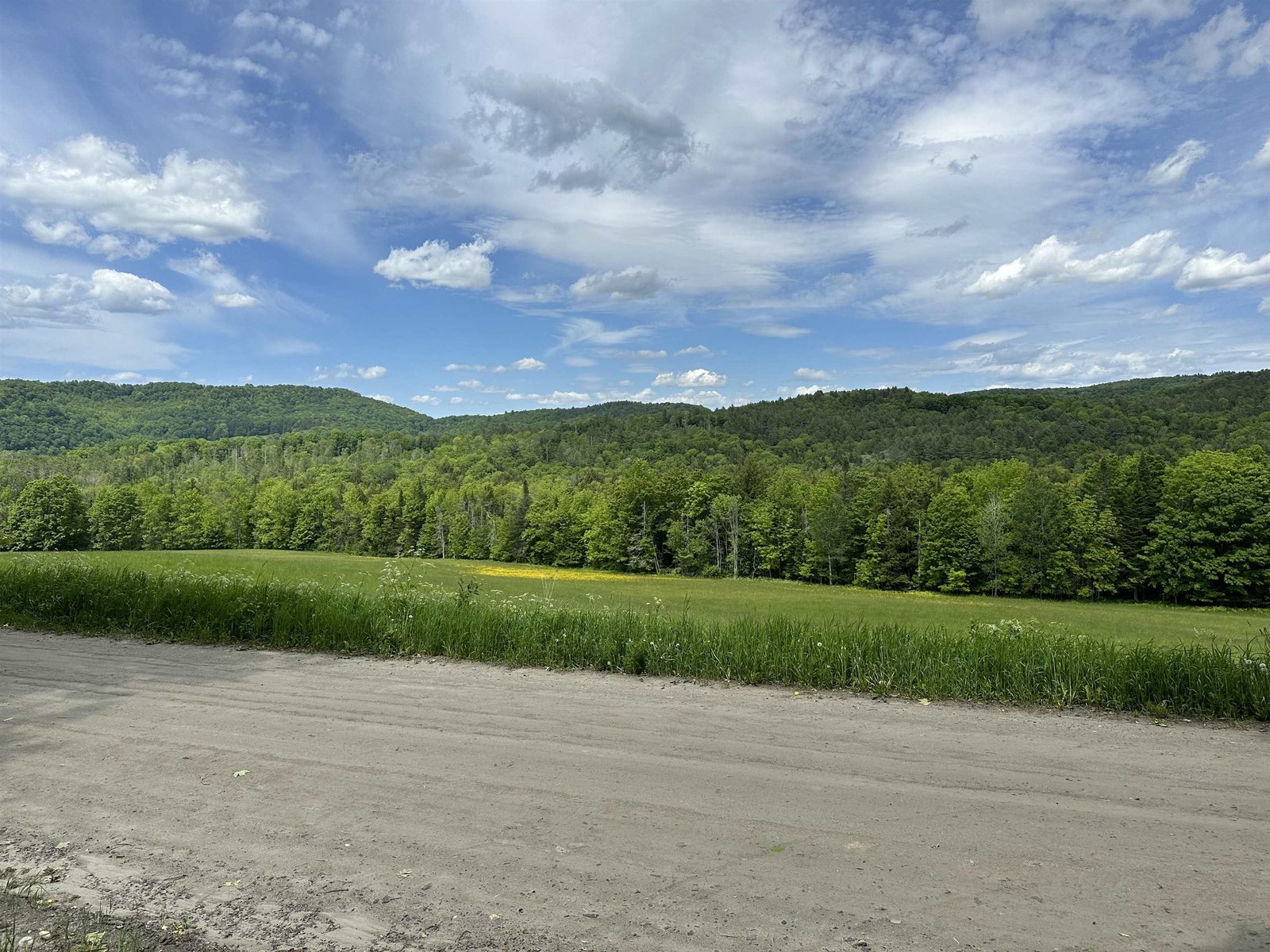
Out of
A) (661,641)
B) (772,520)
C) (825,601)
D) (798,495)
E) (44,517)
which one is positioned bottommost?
(825,601)

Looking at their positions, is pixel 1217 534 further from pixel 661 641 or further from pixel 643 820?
pixel 643 820

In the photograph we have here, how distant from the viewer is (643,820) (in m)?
4.32

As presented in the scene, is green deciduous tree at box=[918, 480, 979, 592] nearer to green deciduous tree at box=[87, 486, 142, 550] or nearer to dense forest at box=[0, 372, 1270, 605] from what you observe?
dense forest at box=[0, 372, 1270, 605]

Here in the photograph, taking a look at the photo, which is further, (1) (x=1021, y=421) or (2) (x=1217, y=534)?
(1) (x=1021, y=421)

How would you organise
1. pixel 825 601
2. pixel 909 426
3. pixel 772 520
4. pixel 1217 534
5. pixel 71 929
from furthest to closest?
pixel 909 426 → pixel 772 520 → pixel 1217 534 → pixel 825 601 → pixel 71 929

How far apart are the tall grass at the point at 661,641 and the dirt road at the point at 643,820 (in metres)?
0.60

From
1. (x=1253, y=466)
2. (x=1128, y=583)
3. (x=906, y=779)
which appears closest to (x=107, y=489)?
(x=906, y=779)

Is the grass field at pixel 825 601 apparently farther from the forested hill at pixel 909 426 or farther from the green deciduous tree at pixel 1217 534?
the forested hill at pixel 909 426

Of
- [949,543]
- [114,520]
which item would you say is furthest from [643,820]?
[114,520]

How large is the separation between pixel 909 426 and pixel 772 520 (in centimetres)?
8604

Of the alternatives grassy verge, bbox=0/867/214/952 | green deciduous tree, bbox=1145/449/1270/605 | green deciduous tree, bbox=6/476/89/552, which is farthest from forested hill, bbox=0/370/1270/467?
grassy verge, bbox=0/867/214/952

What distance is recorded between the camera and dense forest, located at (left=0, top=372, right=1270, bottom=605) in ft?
212

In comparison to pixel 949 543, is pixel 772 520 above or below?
above

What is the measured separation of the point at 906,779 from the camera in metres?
4.96
